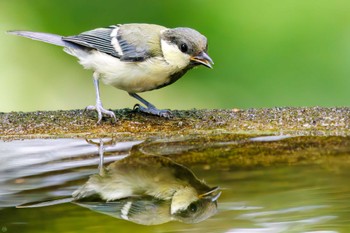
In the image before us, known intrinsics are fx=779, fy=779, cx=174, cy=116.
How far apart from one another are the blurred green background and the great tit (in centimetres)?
298

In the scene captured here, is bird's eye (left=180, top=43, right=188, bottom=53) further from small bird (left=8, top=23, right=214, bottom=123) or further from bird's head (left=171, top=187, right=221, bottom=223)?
bird's head (left=171, top=187, right=221, bottom=223)

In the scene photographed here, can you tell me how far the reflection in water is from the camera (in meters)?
2.16

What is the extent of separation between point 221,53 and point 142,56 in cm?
217

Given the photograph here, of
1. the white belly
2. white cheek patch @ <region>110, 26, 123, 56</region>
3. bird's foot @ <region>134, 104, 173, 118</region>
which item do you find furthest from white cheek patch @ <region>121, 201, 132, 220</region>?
white cheek patch @ <region>110, 26, 123, 56</region>

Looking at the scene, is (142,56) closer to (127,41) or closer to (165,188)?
(127,41)

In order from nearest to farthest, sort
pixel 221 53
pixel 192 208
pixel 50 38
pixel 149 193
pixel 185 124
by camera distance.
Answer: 1. pixel 192 208
2. pixel 149 193
3. pixel 185 124
4. pixel 50 38
5. pixel 221 53

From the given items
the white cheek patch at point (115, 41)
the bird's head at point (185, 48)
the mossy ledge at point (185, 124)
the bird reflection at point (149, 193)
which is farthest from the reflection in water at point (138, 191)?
the white cheek patch at point (115, 41)

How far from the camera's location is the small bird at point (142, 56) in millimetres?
3533

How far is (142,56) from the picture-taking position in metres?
3.62

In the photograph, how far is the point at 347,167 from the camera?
2.56 m

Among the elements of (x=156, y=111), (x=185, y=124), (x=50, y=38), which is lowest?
(x=185, y=124)

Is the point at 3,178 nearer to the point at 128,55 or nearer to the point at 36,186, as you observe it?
the point at 36,186

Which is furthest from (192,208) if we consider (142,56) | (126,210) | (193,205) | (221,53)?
(221,53)

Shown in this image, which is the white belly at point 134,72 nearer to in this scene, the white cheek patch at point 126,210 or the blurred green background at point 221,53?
the white cheek patch at point 126,210
